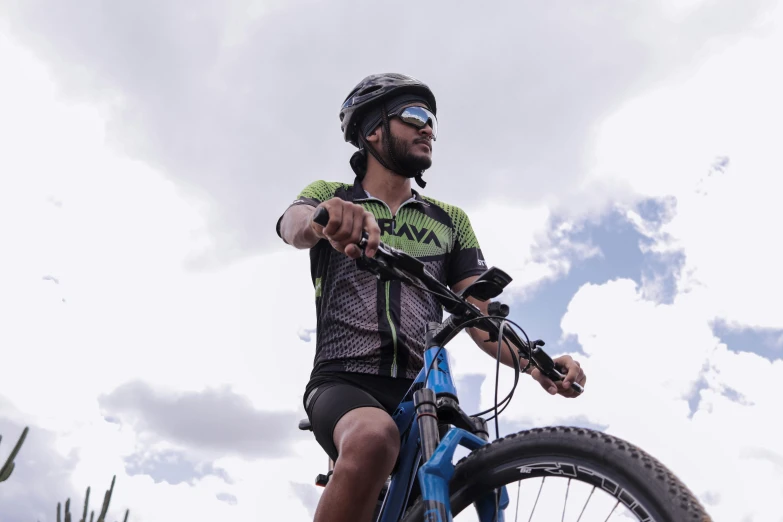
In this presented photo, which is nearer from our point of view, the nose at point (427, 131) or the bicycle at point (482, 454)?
the bicycle at point (482, 454)

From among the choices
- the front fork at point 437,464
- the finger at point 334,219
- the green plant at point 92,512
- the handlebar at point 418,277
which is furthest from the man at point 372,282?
the green plant at point 92,512

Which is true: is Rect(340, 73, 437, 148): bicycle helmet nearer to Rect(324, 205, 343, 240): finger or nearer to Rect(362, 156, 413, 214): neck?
Rect(362, 156, 413, 214): neck

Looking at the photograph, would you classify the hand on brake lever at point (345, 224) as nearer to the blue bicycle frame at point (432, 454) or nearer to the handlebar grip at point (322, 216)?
the handlebar grip at point (322, 216)

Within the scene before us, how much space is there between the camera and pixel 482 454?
2510mm

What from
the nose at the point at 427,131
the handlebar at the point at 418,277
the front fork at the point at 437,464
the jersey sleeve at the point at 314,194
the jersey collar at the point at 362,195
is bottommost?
the front fork at the point at 437,464

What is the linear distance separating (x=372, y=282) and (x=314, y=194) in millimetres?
580

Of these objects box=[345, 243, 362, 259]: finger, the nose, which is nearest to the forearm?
box=[345, 243, 362, 259]: finger

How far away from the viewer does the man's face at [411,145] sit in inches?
158

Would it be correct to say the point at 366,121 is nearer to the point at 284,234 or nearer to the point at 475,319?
the point at 284,234

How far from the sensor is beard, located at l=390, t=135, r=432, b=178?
402 cm

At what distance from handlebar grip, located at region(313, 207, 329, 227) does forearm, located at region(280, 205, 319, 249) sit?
740 millimetres

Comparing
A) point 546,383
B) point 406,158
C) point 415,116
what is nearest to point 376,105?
point 415,116

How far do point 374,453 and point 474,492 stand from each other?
0.45 metres

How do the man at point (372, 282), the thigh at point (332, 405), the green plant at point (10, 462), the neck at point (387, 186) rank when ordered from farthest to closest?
1. the green plant at point (10, 462)
2. the neck at point (387, 186)
3. the thigh at point (332, 405)
4. the man at point (372, 282)
